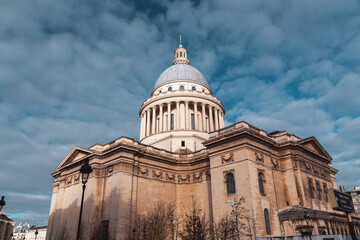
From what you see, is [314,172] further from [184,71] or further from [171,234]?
[184,71]

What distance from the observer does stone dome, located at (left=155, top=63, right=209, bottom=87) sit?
5344 cm

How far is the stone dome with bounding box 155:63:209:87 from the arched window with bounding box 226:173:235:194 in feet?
87.0

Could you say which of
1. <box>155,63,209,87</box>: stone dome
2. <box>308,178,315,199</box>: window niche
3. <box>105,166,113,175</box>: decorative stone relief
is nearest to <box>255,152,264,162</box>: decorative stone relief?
<box>308,178,315,199</box>: window niche

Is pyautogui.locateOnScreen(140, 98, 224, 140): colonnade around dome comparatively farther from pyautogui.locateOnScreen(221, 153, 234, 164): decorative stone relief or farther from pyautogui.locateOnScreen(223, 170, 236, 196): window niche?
pyautogui.locateOnScreen(223, 170, 236, 196): window niche

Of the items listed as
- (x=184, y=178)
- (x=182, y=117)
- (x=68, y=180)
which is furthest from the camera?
(x=182, y=117)

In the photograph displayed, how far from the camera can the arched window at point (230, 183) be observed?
29.9 meters

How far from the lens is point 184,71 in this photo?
54.4 m

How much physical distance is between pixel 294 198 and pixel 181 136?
64.0 feet

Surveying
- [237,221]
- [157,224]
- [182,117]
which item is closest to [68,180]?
[157,224]

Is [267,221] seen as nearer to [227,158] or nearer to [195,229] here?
[227,158]

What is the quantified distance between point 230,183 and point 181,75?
2828 cm

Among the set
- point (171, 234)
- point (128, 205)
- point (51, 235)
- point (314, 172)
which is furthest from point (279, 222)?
point (51, 235)

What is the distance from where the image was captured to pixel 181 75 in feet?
176

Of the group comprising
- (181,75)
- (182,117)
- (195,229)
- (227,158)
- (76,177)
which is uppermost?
(181,75)
